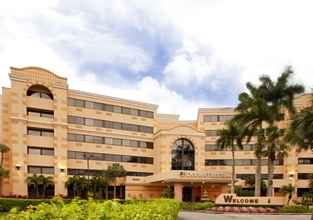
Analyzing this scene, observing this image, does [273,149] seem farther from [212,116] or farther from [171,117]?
[171,117]

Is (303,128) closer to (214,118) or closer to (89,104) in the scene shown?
(89,104)

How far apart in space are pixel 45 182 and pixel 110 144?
12.4 m

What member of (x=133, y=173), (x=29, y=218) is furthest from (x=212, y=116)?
(x=29, y=218)

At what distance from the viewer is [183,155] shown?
60.7 m

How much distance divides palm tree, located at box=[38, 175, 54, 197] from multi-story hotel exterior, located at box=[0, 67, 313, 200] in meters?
1.04

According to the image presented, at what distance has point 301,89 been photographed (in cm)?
4141

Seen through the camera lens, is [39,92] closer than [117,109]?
Yes

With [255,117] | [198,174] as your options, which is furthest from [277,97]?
[198,174]

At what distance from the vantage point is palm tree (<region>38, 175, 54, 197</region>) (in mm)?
48125

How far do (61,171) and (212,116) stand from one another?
28144 mm

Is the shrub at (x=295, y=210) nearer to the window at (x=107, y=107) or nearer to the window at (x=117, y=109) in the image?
the window at (x=107, y=107)

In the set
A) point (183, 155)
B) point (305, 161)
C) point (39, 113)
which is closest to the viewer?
point (39, 113)

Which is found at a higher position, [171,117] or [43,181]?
[171,117]

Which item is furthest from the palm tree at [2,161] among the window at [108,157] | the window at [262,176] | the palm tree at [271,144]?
the window at [262,176]
